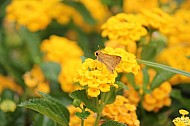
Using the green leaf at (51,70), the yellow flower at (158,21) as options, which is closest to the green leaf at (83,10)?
the green leaf at (51,70)

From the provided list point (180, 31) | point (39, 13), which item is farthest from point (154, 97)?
point (39, 13)

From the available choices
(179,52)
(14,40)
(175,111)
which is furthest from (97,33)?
(175,111)

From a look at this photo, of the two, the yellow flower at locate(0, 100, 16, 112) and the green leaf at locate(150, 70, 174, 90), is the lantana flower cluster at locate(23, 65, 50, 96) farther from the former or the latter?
the green leaf at locate(150, 70, 174, 90)

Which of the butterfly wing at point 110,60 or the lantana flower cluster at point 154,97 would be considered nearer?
the butterfly wing at point 110,60

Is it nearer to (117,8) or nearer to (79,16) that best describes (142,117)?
(117,8)

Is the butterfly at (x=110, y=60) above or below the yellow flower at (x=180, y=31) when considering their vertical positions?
Answer: below

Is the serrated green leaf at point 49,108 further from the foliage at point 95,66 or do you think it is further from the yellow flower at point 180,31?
the yellow flower at point 180,31
